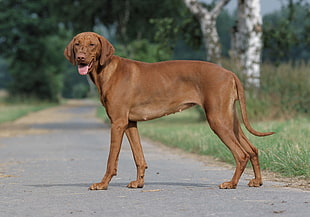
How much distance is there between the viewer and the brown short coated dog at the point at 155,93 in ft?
22.7

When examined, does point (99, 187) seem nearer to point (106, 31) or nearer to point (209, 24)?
point (209, 24)

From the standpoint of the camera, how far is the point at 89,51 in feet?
23.2

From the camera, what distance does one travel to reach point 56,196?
6453 millimetres

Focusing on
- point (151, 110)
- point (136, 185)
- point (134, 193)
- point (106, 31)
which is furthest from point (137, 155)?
point (106, 31)

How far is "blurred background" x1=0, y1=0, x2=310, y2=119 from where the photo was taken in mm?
19969

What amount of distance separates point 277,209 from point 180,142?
8876 mm

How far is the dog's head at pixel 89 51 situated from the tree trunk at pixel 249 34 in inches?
556

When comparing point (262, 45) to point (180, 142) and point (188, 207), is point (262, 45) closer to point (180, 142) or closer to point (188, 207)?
point (180, 142)

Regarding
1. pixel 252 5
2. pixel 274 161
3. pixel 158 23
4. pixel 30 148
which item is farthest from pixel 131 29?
pixel 274 161

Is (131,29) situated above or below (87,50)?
below

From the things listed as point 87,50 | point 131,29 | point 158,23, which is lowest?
point 131,29

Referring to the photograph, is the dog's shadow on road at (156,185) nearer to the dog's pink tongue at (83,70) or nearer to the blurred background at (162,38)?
the dog's pink tongue at (83,70)

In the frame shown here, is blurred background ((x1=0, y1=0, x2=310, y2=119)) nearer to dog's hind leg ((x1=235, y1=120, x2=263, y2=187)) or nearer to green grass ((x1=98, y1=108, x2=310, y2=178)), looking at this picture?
green grass ((x1=98, y1=108, x2=310, y2=178))

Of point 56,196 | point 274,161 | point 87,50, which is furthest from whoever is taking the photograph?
point 274,161
